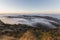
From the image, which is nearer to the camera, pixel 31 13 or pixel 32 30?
Answer: pixel 32 30

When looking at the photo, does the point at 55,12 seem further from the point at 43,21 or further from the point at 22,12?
the point at 22,12

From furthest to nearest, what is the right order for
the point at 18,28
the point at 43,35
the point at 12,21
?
1. the point at 12,21
2. the point at 18,28
3. the point at 43,35

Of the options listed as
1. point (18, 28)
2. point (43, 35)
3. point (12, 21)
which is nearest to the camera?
point (43, 35)

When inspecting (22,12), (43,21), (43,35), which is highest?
(22,12)

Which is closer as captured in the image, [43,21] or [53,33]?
[53,33]

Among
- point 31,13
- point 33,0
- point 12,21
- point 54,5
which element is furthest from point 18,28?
point 54,5

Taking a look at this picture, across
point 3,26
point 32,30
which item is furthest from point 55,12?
point 3,26

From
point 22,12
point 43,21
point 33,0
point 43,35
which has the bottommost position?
point 43,35

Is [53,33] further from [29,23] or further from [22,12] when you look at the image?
[22,12]

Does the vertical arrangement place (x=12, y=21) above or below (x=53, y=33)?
above
